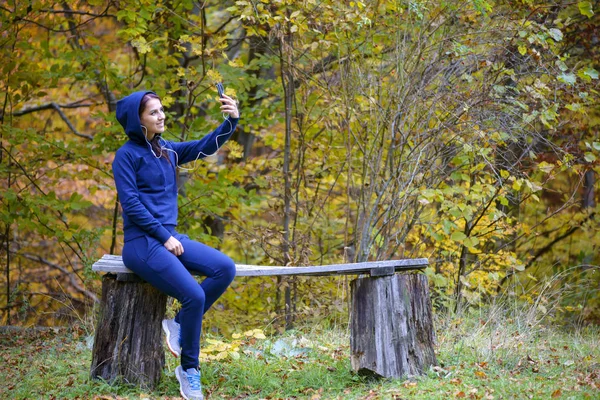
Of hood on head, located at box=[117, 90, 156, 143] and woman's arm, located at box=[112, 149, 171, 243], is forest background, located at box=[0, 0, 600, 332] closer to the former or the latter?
hood on head, located at box=[117, 90, 156, 143]

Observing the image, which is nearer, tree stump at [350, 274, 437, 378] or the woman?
the woman

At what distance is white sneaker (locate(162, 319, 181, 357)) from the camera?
410 centimetres

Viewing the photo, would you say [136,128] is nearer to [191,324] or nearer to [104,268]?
[104,268]

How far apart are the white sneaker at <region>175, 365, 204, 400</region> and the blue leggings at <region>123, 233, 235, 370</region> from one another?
37mm

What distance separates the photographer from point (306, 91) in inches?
258

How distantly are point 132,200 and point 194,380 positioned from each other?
3.74ft

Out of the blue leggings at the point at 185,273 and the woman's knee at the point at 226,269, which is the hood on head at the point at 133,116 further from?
the woman's knee at the point at 226,269

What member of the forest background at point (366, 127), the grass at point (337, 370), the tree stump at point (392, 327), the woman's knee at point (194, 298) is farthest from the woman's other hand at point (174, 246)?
the forest background at point (366, 127)

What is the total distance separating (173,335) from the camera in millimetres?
4152

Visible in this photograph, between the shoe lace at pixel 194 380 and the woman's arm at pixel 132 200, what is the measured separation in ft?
2.69

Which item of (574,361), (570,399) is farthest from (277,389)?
(574,361)

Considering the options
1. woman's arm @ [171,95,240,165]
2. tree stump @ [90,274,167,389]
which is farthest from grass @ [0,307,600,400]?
woman's arm @ [171,95,240,165]

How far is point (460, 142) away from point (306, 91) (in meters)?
1.66

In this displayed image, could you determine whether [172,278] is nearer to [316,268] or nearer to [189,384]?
[189,384]
